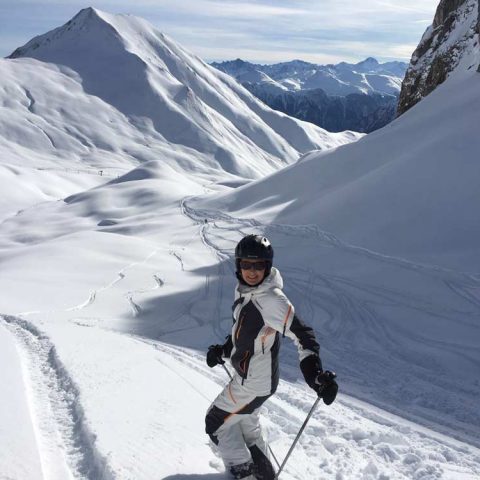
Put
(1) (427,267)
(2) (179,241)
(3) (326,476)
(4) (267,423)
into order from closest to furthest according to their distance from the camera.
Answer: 1. (3) (326,476)
2. (4) (267,423)
3. (1) (427,267)
4. (2) (179,241)

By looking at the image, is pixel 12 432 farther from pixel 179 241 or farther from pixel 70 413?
pixel 179 241

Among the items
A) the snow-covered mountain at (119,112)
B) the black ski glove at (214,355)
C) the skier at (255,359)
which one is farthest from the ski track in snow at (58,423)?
the snow-covered mountain at (119,112)

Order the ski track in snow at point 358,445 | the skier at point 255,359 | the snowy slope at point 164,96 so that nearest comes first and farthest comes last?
the skier at point 255,359 < the ski track in snow at point 358,445 < the snowy slope at point 164,96

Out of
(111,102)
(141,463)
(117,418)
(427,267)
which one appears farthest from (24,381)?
(111,102)

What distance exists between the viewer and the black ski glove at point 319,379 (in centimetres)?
400

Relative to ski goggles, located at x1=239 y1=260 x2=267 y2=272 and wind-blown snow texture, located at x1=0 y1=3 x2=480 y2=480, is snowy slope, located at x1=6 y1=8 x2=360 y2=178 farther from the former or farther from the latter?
ski goggles, located at x1=239 y1=260 x2=267 y2=272

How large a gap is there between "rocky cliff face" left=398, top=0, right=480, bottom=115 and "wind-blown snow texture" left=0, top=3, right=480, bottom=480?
4540 mm

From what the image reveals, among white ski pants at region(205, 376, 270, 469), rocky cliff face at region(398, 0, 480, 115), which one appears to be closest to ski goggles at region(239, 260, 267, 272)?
white ski pants at region(205, 376, 270, 469)

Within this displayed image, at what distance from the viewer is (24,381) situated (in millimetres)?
6293

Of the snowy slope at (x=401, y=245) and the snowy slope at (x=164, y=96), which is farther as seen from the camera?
the snowy slope at (x=164, y=96)

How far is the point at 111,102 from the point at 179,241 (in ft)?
469

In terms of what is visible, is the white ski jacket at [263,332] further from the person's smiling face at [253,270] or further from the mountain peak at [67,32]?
the mountain peak at [67,32]

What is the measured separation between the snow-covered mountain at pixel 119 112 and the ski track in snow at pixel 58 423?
10216 cm

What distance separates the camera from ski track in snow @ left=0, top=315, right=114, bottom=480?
14.6 feet
